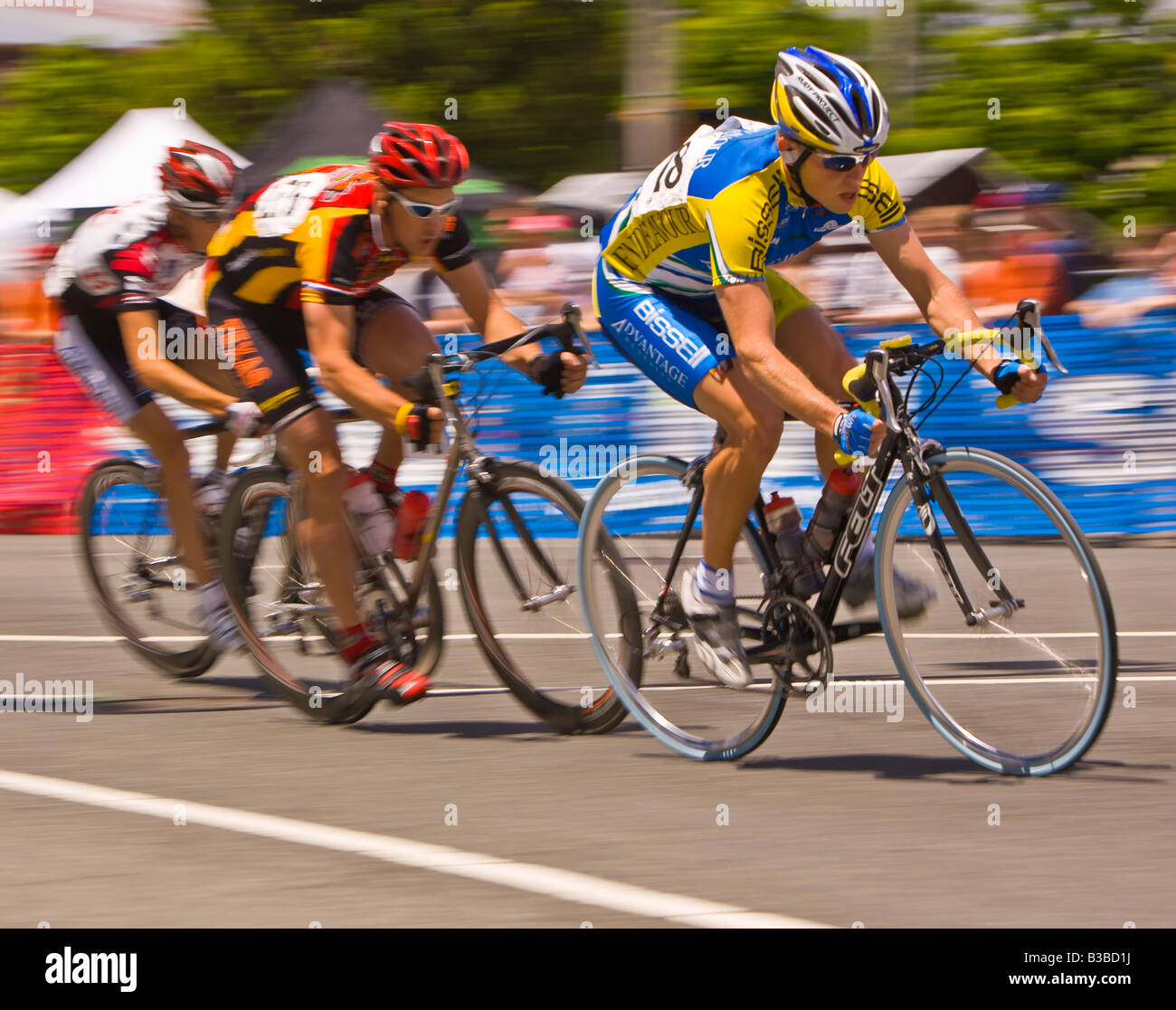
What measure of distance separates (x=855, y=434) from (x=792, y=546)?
28.9 inches

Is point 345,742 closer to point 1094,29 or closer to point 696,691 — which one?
point 696,691

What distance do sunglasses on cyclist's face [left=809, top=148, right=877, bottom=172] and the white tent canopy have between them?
13050 mm

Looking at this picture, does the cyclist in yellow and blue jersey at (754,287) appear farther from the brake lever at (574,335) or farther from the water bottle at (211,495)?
the water bottle at (211,495)

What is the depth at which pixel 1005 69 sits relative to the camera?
27172mm

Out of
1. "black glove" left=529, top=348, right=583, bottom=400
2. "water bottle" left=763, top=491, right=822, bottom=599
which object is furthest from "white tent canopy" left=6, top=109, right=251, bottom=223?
"water bottle" left=763, top=491, right=822, bottom=599

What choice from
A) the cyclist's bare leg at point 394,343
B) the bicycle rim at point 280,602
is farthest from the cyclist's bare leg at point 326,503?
the cyclist's bare leg at point 394,343

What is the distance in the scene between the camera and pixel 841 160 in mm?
5223

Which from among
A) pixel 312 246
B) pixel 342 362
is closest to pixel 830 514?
pixel 342 362

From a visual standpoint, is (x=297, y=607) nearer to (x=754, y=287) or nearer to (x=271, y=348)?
(x=271, y=348)

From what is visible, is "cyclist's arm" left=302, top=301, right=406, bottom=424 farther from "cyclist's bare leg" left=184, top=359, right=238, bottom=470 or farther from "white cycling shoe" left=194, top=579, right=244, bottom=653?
"cyclist's bare leg" left=184, top=359, right=238, bottom=470

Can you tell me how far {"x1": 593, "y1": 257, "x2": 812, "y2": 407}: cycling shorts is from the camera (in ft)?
18.6

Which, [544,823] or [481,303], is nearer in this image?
[544,823]

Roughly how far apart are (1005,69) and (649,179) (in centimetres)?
2291

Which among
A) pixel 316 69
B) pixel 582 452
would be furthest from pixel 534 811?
pixel 316 69
